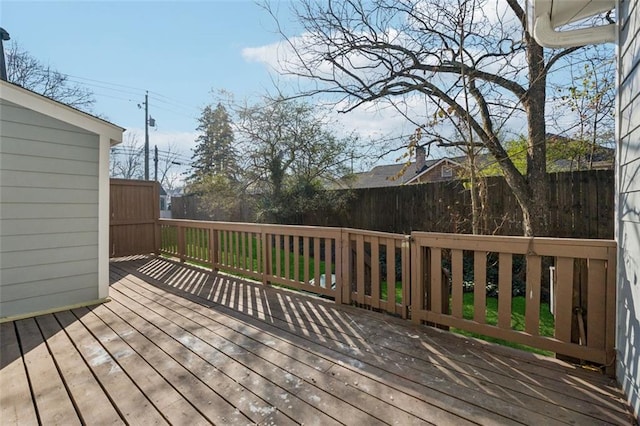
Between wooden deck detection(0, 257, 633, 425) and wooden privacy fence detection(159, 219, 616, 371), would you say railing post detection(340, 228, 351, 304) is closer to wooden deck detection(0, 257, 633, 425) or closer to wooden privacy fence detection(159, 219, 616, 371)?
wooden privacy fence detection(159, 219, 616, 371)

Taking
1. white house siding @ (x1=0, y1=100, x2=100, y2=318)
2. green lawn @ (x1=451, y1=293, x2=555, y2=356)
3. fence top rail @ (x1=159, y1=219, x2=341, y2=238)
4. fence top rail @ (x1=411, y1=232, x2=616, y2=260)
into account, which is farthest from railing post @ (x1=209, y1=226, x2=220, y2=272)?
green lawn @ (x1=451, y1=293, x2=555, y2=356)

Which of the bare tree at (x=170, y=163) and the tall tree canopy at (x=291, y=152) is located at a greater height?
the bare tree at (x=170, y=163)

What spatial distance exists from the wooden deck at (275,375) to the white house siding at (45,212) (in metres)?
0.38

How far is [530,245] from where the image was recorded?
2.15m

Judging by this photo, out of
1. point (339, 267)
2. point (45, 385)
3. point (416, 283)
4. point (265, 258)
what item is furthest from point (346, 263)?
point (45, 385)

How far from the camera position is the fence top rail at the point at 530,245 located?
76.9 inches

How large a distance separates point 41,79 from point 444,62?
14857 mm

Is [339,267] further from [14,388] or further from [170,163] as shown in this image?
[170,163]

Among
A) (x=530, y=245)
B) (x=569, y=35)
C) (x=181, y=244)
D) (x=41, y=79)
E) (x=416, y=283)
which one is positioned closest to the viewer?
(x=530, y=245)

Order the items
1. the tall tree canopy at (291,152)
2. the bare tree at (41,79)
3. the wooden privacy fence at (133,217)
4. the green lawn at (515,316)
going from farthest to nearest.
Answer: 1. the bare tree at (41,79)
2. the tall tree canopy at (291,152)
3. the wooden privacy fence at (133,217)
4. the green lawn at (515,316)

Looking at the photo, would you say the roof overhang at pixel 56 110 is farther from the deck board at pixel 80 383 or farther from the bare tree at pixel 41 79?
the bare tree at pixel 41 79

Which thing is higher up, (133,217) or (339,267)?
(133,217)

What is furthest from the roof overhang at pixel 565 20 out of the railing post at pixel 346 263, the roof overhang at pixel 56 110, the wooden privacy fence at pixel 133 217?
the wooden privacy fence at pixel 133 217

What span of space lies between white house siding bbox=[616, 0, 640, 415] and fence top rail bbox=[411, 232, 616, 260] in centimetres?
12
